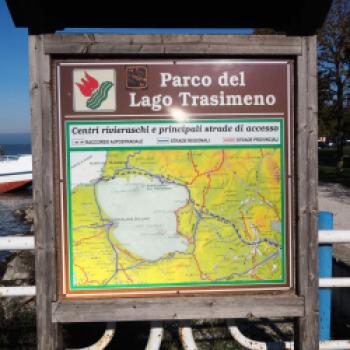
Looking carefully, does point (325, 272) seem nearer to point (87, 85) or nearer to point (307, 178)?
point (307, 178)


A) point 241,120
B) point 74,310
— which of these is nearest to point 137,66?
point 241,120

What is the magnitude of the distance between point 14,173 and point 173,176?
38925 millimetres

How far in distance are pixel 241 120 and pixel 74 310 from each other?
5.25 feet

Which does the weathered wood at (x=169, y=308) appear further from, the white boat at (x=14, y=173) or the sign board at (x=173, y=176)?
the white boat at (x=14, y=173)

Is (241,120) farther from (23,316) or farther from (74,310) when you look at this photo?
(23,316)

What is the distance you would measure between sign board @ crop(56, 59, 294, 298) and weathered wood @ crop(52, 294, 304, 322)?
6 cm

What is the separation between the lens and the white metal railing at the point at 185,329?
2.93 meters

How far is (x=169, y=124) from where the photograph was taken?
2.71 meters

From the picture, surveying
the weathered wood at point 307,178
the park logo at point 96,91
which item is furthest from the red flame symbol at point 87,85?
the weathered wood at point 307,178

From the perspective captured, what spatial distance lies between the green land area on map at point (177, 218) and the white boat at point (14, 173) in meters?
37.3

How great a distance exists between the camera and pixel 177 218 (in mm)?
2756

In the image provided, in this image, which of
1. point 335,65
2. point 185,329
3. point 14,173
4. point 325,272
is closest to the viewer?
point 185,329

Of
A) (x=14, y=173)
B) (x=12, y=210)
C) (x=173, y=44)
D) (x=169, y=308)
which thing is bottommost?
(x=12, y=210)


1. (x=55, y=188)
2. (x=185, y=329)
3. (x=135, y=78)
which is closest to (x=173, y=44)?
(x=135, y=78)
